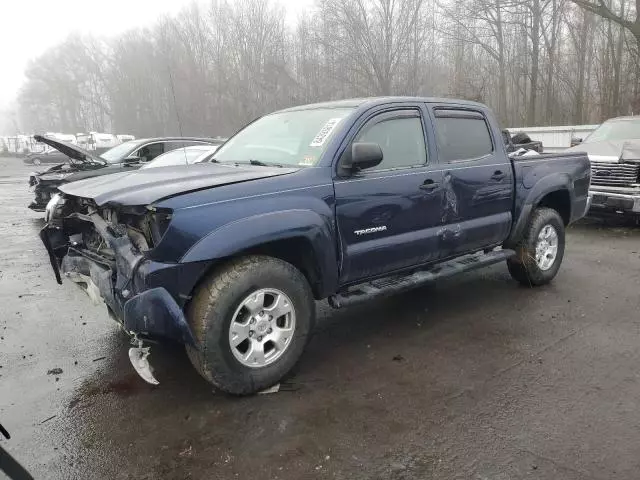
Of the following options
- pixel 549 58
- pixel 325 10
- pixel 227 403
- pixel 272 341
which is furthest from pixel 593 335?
pixel 325 10

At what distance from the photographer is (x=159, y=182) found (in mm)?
3307

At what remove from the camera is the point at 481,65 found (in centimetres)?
2811

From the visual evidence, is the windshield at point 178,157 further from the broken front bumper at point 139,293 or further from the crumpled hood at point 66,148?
the broken front bumper at point 139,293

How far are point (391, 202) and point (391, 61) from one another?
1168 inches

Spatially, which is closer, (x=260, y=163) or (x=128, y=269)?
(x=128, y=269)

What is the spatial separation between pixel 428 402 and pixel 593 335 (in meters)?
1.86

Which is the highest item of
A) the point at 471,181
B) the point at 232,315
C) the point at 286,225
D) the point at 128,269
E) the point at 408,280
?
the point at 471,181

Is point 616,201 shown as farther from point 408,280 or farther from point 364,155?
point 364,155

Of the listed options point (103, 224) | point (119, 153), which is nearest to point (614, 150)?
point (103, 224)

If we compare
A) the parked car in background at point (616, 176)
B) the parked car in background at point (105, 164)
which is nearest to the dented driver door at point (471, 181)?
the parked car in background at point (616, 176)

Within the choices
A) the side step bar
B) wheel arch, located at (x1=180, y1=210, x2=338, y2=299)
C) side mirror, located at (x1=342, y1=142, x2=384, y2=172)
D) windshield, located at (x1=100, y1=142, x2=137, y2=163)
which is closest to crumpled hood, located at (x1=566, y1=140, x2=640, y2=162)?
the side step bar

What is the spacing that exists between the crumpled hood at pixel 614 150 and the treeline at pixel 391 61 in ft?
29.3

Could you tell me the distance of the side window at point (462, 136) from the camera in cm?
443

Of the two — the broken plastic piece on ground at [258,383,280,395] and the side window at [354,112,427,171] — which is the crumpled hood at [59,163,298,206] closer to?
the side window at [354,112,427,171]
